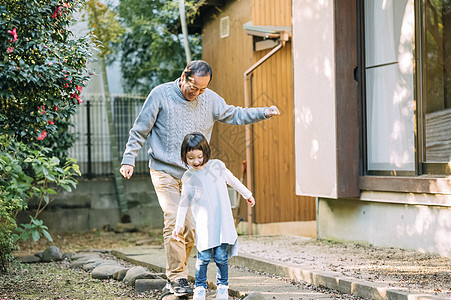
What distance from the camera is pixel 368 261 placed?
6.46 meters

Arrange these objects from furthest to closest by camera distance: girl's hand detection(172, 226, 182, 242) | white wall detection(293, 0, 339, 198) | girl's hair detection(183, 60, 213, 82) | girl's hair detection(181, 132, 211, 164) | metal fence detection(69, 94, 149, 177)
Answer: metal fence detection(69, 94, 149, 177)
white wall detection(293, 0, 339, 198)
girl's hair detection(183, 60, 213, 82)
girl's hand detection(172, 226, 182, 242)
girl's hair detection(181, 132, 211, 164)

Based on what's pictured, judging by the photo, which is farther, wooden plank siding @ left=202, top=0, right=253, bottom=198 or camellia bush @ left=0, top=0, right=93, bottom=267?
wooden plank siding @ left=202, top=0, right=253, bottom=198

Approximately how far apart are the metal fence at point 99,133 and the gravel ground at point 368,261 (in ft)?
18.6

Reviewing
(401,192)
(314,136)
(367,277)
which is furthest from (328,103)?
(367,277)

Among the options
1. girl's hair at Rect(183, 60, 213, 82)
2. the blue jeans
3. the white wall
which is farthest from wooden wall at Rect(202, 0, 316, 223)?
the blue jeans

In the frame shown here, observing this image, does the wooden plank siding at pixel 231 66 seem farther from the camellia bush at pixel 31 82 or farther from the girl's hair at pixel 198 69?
the girl's hair at pixel 198 69

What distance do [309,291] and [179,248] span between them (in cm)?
125

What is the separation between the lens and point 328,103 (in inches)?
307

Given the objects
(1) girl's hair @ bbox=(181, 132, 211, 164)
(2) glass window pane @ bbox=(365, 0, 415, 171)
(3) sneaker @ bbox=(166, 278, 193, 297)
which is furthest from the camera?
(2) glass window pane @ bbox=(365, 0, 415, 171)

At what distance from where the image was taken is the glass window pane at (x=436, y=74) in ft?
22.7

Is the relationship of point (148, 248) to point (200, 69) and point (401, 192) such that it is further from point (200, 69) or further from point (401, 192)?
point (200, 69)

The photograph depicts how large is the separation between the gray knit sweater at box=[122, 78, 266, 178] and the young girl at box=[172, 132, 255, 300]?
403 mm

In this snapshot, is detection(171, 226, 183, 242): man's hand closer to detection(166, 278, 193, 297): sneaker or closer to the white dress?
the white dress

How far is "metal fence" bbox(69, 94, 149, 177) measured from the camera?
13281mm
